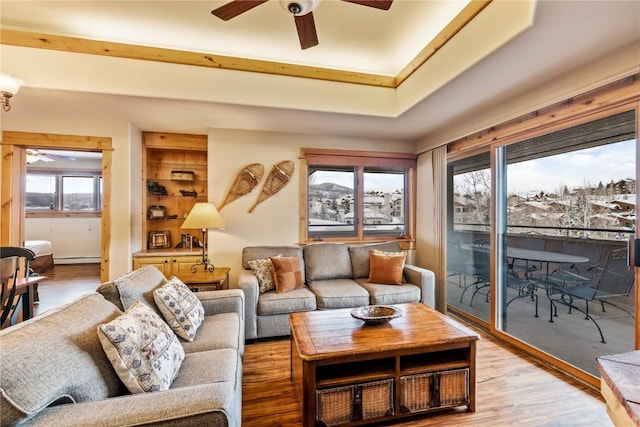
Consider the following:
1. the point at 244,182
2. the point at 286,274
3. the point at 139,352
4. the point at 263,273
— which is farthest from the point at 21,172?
the point at 139,352

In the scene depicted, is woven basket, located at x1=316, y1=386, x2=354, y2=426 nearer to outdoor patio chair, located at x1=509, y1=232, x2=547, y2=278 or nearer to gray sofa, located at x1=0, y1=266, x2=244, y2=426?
gray sofa, located at x1=0, y1=266, x2=244, y2=426

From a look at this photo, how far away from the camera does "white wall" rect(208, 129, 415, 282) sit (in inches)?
149

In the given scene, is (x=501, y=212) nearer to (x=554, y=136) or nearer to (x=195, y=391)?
(x=554, y=136)

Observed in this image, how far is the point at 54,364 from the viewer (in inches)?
40.9

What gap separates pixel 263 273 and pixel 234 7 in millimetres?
2427

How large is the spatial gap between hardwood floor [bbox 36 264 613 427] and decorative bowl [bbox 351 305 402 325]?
2.02ft

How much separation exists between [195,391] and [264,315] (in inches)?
74.7

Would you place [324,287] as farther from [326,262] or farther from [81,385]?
[81,385]

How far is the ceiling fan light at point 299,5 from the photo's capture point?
159cm

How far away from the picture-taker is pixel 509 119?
276 centimetres

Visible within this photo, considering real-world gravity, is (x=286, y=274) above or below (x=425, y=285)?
above

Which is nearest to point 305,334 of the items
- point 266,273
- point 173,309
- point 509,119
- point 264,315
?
point 173,309

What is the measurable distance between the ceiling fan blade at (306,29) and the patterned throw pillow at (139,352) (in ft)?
6.27

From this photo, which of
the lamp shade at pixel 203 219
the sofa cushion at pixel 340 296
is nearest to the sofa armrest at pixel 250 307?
the sofa cushion at pixel 340 296
